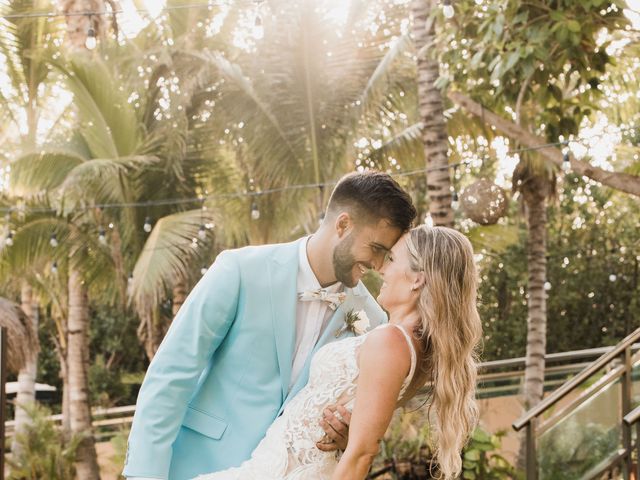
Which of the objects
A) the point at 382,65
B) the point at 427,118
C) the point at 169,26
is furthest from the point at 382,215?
the point at 169,26

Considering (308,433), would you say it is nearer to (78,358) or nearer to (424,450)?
(424,450)

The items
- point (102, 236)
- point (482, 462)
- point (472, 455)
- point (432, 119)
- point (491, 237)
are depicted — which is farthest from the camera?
point (491, 237)

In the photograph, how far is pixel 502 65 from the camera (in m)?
6.86

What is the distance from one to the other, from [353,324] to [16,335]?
32.7ft

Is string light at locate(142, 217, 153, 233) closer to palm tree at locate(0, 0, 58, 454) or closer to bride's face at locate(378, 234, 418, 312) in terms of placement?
palm tree at locate(0, 0, 58, 454)

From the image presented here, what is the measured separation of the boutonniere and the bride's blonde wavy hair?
32 centimetres

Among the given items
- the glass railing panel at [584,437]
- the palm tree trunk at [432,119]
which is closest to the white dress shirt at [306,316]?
the glass railing panel at [584,437]

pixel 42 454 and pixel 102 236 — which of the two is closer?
pixel 102 236

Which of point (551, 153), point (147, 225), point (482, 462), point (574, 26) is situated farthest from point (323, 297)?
point (147, 225)

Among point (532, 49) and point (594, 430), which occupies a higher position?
point (532, 49)

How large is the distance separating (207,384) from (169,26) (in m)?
11.7

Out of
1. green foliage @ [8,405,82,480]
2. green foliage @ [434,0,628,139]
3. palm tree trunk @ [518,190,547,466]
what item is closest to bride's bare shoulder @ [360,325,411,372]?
green foliage @ [434,0,628,139]

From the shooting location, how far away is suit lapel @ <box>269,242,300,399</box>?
3.05 metres

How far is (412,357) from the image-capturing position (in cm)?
283
